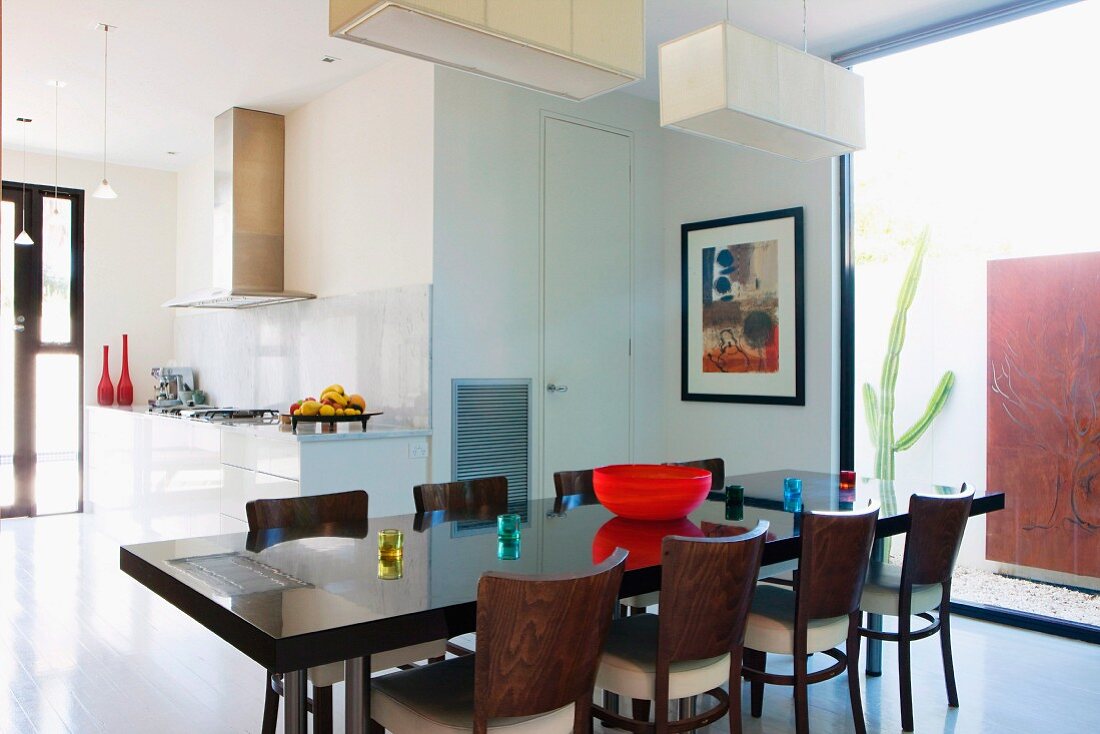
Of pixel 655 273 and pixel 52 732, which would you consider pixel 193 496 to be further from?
pixel 655 273

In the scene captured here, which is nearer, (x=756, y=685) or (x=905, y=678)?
(x=905, y=678)

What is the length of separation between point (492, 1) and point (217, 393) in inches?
212

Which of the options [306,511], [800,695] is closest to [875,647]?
[800,695]

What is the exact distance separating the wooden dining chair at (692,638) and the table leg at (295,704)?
2.13 ft

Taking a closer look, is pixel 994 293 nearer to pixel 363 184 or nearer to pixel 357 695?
pixel 363 184

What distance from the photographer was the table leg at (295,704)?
1.91 meters

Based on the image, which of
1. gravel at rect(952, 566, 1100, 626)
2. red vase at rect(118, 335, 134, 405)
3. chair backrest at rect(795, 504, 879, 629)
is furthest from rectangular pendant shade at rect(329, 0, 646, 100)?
red vase at rect(118, 335, 134, 405)

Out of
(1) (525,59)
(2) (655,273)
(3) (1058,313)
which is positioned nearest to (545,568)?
(1) (525,59)

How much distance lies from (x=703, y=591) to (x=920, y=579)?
47.3 inches

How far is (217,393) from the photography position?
6855mm

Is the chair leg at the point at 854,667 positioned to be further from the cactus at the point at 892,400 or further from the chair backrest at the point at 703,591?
the cactus at the point at 892,400

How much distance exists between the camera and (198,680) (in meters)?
3.37

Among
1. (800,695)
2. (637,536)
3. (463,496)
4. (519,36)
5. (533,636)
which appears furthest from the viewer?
Result: (463,496)

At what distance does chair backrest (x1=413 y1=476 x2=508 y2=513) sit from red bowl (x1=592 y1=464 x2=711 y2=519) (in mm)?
421
